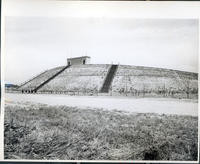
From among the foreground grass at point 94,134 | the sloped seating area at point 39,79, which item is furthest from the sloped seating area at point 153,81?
the sloped seating area at point 39,79

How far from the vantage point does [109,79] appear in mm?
3357

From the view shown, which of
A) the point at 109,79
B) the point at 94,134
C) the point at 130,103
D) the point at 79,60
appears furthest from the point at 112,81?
the point at 94,134

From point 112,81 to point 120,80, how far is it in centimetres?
9

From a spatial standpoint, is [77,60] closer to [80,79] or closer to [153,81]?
[80,79]

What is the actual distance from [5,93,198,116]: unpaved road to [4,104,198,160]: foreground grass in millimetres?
58

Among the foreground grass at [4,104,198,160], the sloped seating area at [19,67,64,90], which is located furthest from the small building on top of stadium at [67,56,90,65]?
the foreground grass at [4,104,198,160]

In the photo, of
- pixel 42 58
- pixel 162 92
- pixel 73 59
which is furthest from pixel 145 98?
pixel 42 58

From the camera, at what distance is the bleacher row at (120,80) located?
3.30 metres

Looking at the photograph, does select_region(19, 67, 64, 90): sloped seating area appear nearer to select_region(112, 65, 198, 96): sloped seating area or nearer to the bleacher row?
the bleacher row

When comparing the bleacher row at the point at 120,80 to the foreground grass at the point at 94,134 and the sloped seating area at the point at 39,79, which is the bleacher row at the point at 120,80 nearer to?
the sloped seating area at the point at 39,79

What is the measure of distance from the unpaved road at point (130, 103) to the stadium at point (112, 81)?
6cm

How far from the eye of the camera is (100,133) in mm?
3238

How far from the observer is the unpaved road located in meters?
3.28

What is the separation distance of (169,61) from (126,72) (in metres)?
0.50
